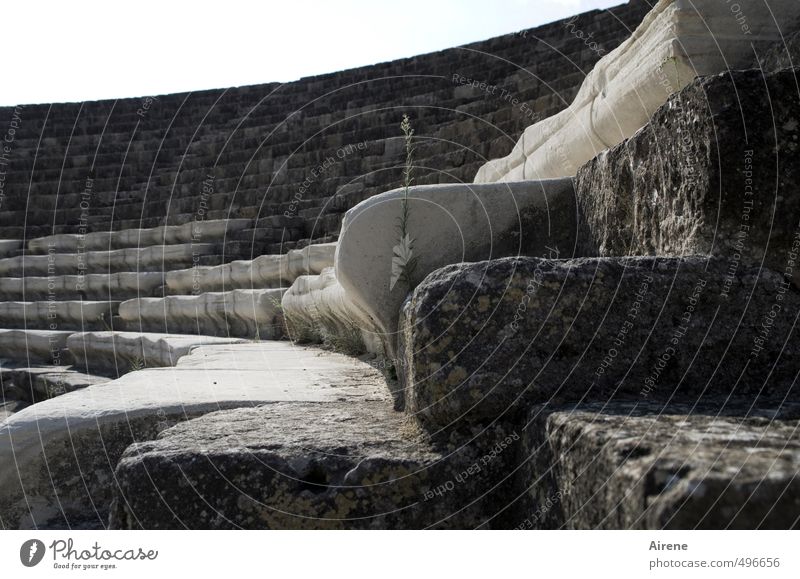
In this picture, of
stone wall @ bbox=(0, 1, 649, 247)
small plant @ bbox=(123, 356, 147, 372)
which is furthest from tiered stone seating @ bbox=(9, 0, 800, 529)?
stone wall @ bbox=(0, 1, 649, 247)

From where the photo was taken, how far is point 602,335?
1.41 m

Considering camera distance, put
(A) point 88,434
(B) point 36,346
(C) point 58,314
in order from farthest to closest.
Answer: (C) point 58,314, (B) point 36,346, (A) point 88,434

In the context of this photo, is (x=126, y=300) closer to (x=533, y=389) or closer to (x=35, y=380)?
(x=35, y=380)

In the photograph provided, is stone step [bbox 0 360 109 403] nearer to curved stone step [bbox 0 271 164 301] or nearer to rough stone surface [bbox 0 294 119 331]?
rough stone surface [bbox 0 294 119 331]

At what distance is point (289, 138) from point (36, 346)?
4.96 metres

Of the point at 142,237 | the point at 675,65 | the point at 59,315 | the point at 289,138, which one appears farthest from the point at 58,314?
the point at 675,65

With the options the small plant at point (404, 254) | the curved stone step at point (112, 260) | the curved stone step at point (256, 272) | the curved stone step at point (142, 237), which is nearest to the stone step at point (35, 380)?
the curved stone step at point (256, 272)

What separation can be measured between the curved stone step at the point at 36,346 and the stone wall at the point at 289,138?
94.2 inches

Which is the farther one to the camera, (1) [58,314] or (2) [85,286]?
(2) [85,286]

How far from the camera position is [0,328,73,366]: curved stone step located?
7.18 meters

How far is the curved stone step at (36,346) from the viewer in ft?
23.6

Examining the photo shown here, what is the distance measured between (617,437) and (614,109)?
2.12 meters

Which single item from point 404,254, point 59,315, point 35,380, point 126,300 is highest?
point 404,254

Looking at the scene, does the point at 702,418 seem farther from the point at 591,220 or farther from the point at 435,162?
the point at 435,162
